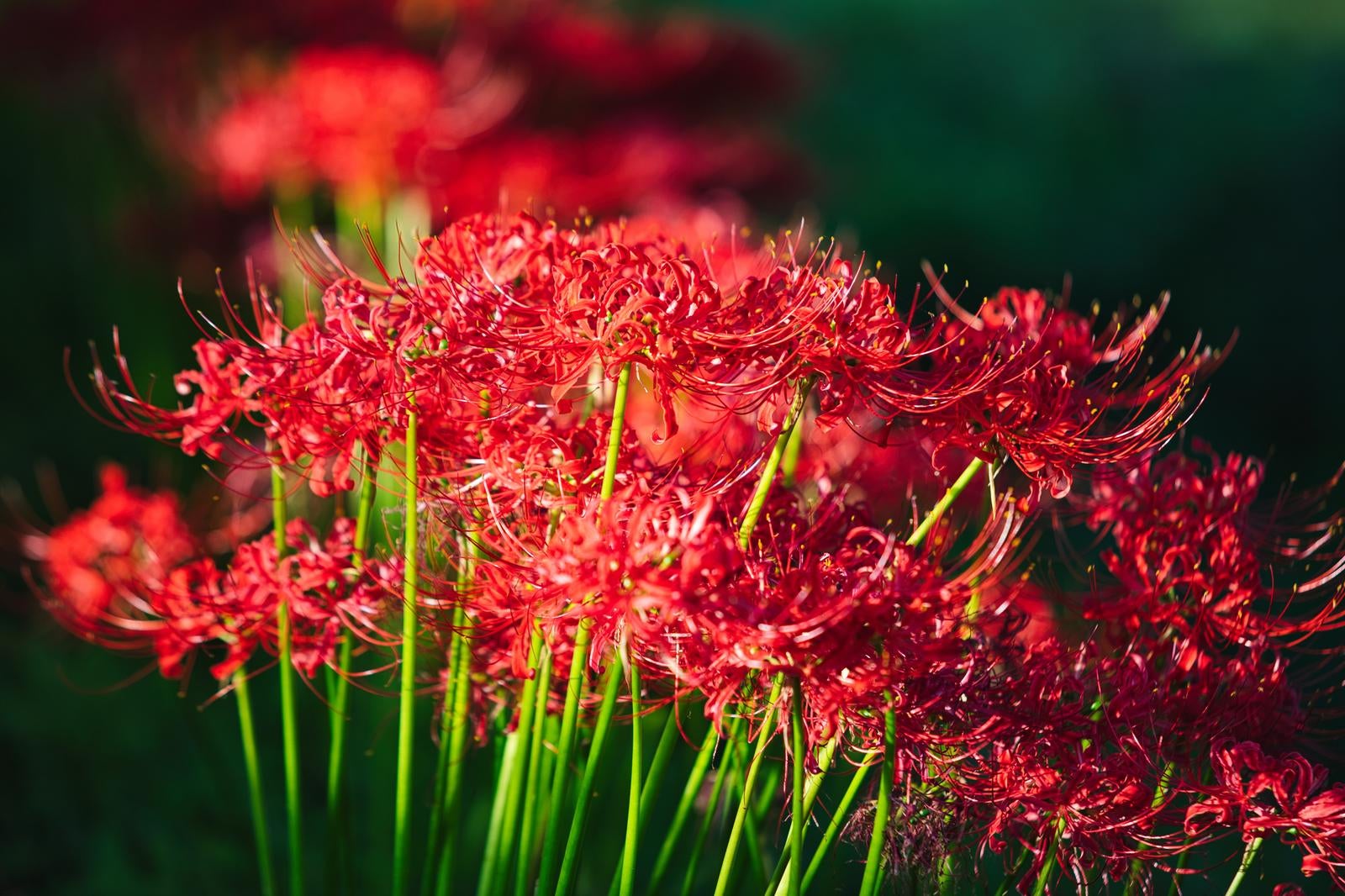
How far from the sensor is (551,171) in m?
3.37

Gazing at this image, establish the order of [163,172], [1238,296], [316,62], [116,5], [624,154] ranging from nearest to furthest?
[316,62] → [116,5] → [624,154] → [163,172] → [1238,296]

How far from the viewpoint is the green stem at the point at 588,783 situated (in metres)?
0.84

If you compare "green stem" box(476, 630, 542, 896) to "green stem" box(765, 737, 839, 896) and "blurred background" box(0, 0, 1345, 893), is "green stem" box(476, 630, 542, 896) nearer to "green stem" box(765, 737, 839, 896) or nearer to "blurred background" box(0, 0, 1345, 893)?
"green stem" box(765, 737, 839, 896)

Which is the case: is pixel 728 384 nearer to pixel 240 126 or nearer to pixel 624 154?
pixel 240 126

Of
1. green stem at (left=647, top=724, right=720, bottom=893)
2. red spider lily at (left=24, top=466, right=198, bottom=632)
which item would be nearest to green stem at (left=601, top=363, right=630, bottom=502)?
green stem at (left=647, top=724, right=720, bottom=893)

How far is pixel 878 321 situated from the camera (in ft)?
2.60

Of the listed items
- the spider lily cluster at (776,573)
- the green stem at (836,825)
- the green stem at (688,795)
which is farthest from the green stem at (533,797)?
the green stem at (836,825)

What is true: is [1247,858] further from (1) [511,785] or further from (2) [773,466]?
(1) [511,785]

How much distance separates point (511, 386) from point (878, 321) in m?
0.26

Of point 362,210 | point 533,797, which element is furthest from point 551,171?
point 533,797

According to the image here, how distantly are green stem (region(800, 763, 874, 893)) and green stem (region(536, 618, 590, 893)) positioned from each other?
0.18 meters

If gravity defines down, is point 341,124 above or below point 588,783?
above

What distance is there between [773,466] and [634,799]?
0.25 m

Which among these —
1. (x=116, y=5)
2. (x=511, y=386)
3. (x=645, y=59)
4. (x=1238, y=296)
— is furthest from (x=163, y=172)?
(x=1238, y=296)
